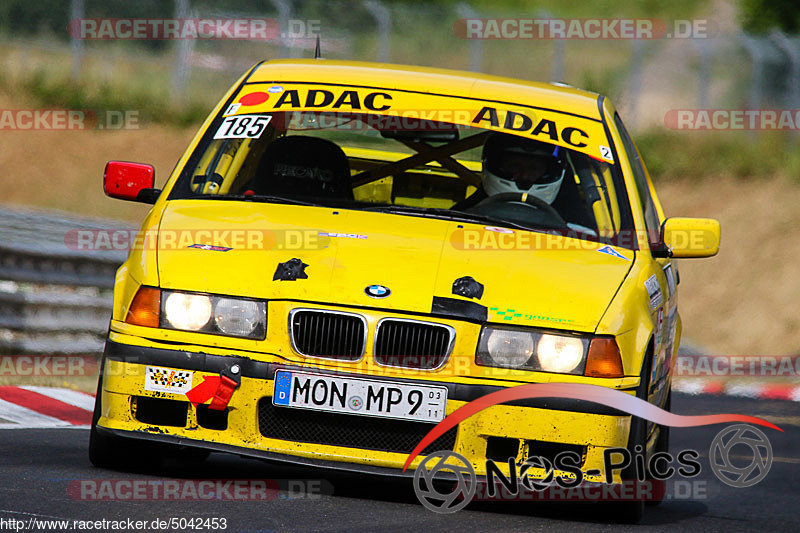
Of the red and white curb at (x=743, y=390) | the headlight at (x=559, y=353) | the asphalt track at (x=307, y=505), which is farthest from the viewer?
the red and white curb at (x=743, y=390)

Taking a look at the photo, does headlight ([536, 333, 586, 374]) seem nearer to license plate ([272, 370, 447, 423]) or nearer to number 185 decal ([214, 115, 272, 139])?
license plate ([272, 370, 447, 423])

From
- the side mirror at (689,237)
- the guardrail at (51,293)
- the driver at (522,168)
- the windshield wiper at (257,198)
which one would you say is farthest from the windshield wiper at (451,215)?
the guardrail at (51,293)

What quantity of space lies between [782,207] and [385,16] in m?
7.56

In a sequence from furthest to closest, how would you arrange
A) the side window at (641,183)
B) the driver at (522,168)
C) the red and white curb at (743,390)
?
1. the red and white curb at (743,390)
2. the side window at (641,183)
3. the driver at (522,168)

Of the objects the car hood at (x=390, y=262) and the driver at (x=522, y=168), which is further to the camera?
the driver at (x=522, y=168)

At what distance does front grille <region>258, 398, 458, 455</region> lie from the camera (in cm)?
508

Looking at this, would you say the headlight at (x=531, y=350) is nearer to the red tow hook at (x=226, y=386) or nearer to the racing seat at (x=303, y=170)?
the red tow hook at (x=226, y=386)

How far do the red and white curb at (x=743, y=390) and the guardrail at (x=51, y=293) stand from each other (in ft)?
16.5

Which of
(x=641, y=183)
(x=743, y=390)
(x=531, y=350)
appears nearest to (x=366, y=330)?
(x=531, y=350)

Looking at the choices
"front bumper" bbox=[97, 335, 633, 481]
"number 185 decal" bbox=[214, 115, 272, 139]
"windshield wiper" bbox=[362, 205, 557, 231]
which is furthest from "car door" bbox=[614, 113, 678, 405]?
"number 185 decal" bbox=[214, 115, 272, 139]

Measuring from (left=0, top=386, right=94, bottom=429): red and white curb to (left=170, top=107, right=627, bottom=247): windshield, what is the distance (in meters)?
1.66

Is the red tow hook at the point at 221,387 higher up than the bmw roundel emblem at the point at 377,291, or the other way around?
the bmw roundel emblem at the point at 377,291

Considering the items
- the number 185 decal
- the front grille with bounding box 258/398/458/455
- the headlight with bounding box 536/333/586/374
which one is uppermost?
the number 185 decal

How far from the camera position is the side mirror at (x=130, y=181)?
6453 millimetres
